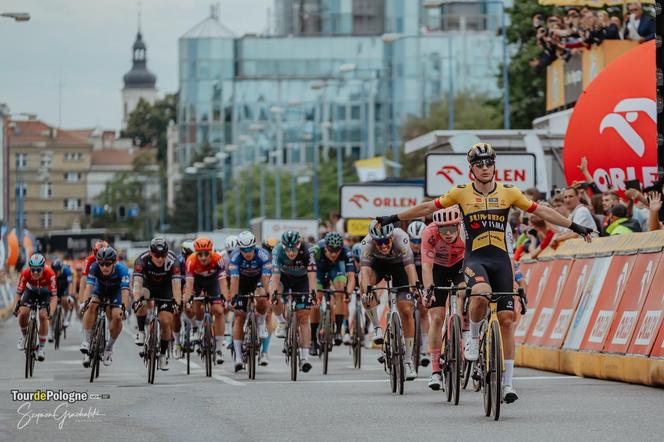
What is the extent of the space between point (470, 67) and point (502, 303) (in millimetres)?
118846

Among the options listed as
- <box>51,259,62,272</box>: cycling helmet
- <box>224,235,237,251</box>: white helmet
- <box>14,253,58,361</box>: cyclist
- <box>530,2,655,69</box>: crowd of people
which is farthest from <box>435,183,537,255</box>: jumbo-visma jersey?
<box>51,259,62,272</box>: cycling helmet

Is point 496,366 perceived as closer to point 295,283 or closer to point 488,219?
point 488,219

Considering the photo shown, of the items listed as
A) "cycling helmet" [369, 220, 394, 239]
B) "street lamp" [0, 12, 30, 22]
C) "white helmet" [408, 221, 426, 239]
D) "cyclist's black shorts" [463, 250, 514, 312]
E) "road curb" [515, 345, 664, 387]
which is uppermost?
"street lamp" [0, 12, 30, 22]

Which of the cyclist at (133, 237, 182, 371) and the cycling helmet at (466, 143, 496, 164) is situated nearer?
the cycling helmet at (466, 143, 496, 164)

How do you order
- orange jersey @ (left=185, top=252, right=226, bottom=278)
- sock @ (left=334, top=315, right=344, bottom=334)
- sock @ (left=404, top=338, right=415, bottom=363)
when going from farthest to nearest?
sock @ (left=334, top=315, right=344, bottom=334) → orange jersey @ (left=185, top=252, right=226, bottom=278) → sock @ (left=404, top=338, right=415, bottom=363)

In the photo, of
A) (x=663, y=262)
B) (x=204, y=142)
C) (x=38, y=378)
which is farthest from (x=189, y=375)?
(x=204, y=142)

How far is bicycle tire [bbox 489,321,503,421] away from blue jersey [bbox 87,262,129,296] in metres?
8.99

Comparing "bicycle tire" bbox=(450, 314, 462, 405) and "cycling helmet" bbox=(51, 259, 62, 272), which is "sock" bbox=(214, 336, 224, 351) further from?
"cycling helmet" bbox=(51, 259, 62, 272)

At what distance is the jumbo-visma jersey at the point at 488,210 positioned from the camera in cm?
1412

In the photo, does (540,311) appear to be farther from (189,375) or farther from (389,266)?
(189,375)

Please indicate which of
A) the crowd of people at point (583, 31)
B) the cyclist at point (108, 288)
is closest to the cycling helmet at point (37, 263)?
the cyclist at point (108, 288)

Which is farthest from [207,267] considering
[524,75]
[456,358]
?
[524,75]

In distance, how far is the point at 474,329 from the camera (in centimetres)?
1449

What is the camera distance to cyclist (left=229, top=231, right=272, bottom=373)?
2158 cm
